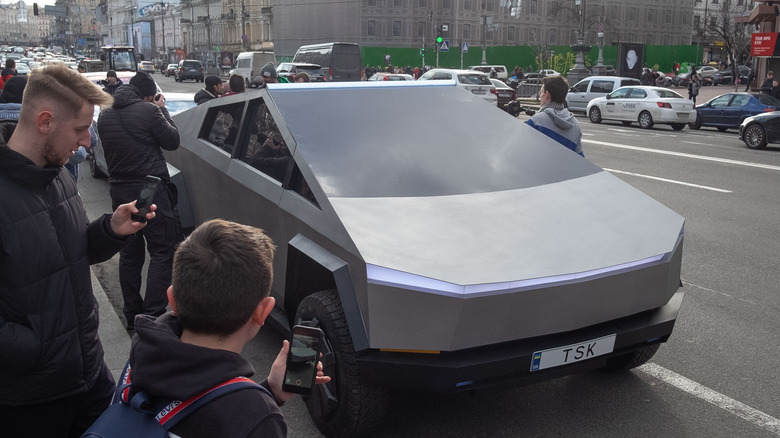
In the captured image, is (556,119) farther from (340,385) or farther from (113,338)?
(113,338)

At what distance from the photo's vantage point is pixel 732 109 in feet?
71.6

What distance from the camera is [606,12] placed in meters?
85.4

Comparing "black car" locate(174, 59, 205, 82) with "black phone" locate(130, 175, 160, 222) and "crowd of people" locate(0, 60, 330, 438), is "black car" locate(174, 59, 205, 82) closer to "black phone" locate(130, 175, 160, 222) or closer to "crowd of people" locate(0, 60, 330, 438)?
"black phone" locate(130, 175, 160, 222)

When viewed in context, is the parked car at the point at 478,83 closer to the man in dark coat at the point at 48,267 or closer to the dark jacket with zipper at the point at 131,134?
the dark jacket with zipper at the point at 131,134

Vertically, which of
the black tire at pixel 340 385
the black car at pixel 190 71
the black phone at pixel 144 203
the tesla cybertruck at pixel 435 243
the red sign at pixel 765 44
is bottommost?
the black tire at pixel 340 385

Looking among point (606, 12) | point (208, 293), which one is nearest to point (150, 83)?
point (208, 293)

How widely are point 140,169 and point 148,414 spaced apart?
3.60m

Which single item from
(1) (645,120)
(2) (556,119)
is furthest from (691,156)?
(2) (556,119)

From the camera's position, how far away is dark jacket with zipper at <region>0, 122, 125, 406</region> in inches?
82.2

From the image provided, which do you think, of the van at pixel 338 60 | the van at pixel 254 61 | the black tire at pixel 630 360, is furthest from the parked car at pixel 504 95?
the black tire at pixel 630 360

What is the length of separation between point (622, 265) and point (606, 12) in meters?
89.5

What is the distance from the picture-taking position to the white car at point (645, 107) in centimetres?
2272

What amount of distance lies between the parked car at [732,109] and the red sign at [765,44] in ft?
49.8

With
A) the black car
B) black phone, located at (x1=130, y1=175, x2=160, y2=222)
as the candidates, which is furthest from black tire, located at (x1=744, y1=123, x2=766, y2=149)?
the black car
